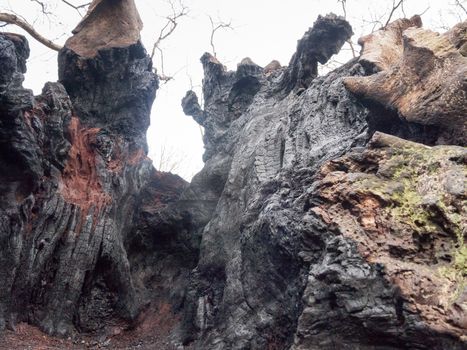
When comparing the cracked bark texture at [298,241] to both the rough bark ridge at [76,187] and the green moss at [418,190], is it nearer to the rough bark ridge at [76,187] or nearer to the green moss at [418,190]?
the green moss at [418,190]

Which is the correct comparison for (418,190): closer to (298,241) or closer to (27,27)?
(298,241)

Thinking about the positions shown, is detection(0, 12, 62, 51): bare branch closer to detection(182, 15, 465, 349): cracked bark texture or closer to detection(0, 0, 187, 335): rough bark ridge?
detection(0, 0, 187, 335): rough bark ridge

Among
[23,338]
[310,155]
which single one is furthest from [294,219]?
[23,338]

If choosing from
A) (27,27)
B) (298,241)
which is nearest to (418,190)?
(298,241)

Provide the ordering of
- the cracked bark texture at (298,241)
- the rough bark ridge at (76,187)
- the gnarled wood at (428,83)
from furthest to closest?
1. the rough bark ridge at (76,187)
2. the gnarled wood at (428,83)
3. the cracked bark texture at (298,241)

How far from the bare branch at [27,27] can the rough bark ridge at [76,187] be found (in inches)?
83.9

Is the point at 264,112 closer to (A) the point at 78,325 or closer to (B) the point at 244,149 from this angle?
(B) the point at 244,149

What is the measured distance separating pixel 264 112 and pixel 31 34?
27.8ft

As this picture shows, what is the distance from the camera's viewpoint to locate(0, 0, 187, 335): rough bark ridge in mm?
8211

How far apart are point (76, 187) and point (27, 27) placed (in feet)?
22.2

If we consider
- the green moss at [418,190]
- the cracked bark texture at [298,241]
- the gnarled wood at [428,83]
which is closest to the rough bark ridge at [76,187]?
the cracked bark texture at [298,241]

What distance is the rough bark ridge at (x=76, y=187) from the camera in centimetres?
821

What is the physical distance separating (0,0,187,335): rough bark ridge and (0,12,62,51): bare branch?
2.13 m

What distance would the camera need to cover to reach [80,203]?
31.8 feet
